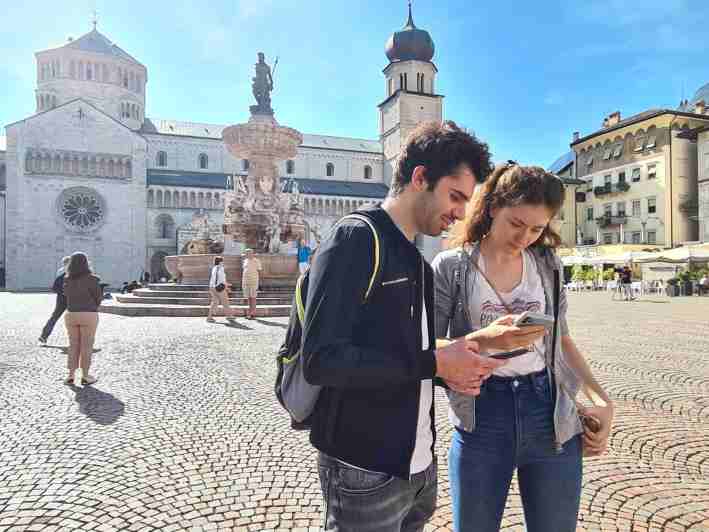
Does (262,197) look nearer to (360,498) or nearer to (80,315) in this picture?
(80,315)

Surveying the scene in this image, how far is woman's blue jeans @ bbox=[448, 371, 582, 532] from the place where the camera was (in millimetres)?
1656

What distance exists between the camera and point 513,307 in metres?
1.77

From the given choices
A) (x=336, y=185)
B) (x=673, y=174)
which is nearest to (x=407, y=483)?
(x=673, y=174)

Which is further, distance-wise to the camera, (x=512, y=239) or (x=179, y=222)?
(x=179, y=222)

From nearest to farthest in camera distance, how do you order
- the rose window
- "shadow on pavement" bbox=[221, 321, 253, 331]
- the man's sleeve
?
1. the man's sleeve
2. "shadow on pavement" bbox=[221, 321, 253, 331]
3. the rose window

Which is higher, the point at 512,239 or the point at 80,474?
the point at 512,239

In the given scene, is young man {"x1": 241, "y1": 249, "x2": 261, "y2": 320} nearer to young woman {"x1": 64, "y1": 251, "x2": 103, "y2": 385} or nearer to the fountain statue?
the fountain statue

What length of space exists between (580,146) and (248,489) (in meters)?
50.0

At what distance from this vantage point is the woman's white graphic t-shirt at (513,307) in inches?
68.5

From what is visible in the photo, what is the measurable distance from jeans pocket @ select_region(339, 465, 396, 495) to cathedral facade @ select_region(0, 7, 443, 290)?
32416mm

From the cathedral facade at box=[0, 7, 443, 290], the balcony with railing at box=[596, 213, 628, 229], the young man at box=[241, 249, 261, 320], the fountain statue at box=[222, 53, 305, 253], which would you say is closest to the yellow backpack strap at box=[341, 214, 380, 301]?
the young man at box=[241, 249, 261, 320]

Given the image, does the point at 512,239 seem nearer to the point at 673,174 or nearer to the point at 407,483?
the point at 407,483

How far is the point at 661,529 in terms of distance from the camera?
2531 mm

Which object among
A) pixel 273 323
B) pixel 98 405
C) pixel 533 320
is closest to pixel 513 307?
pixel 533 320
